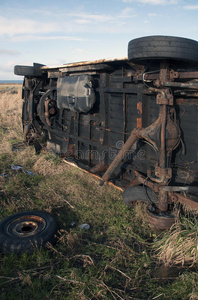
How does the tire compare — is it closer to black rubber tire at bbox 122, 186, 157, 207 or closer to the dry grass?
black rubber tire at bbox 122, 186, 157, 207

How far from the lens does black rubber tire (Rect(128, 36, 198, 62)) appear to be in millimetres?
2891

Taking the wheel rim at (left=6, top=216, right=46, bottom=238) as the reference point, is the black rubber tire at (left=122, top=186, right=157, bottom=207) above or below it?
above

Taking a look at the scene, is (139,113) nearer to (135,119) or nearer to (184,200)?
(135,119)

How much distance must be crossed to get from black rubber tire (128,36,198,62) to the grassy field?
214 centimetres

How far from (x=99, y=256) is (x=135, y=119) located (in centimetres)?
259

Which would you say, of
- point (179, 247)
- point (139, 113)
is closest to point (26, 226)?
point (179, 247)

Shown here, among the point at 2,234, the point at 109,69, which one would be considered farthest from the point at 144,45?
the point at 2,234

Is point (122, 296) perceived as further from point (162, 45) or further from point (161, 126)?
point (162, 45)

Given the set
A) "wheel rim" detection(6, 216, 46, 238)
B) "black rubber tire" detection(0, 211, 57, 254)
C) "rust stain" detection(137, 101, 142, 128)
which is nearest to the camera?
"black rubber tire" detection(0, 211, 57, 254)

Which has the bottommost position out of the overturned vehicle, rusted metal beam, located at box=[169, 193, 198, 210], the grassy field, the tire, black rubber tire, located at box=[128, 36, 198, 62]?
the grassy field

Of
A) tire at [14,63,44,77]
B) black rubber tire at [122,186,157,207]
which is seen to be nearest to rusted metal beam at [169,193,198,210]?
black rubber tire at [122,186,157,207]

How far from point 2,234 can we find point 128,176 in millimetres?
2640

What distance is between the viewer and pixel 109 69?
497 cm

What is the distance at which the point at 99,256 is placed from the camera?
10.9 ft
